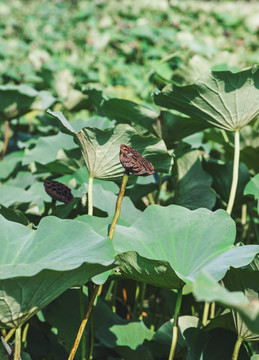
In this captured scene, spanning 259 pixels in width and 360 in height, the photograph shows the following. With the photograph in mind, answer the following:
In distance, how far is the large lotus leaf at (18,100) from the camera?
5.81 feet

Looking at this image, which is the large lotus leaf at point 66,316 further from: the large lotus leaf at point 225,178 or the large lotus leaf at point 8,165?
the large lotus leaf at point 8,165

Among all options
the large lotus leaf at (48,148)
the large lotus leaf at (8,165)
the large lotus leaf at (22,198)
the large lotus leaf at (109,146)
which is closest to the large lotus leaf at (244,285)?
the large lotus leaf at (109,146)

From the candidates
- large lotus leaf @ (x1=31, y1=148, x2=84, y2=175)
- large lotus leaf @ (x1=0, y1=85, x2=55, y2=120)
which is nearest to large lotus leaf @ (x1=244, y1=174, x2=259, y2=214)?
large lotus leaf @ (x1=31, y1=148, x2=84, y2=175)

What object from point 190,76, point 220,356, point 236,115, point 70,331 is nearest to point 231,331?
point 220,356

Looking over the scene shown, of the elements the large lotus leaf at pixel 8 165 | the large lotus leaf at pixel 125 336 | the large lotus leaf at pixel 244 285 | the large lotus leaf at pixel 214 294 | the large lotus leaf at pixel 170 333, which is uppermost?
the large lotus leaf at pixel 214 294

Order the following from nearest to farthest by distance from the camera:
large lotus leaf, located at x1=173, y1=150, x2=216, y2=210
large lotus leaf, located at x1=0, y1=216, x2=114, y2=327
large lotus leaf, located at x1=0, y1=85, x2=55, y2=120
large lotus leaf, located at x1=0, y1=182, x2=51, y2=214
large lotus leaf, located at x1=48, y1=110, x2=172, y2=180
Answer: large lotus leaf, located at x1=0, y1=216, x2=114, y2=327, large lotus leaf, located at x1=48, y1=110, x2=172, y2=180, large lotus leaf, located at x1=0, y1=182, x2=51, y2=214, large lotus leaf, located at x1=173, y1=150, x2=216, y2=210, large lotus leaf, located at x1=0, y1=85, x2=55, y2=120

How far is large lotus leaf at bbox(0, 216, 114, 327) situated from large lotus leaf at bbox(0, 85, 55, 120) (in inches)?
36.3

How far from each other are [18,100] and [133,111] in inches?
24.1

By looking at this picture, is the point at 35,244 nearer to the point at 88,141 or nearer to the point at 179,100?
the point at 88,141

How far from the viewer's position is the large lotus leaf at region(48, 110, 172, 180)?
1.04 meters

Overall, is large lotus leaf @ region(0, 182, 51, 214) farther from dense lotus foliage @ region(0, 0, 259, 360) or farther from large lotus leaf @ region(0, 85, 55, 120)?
large lotus leaf @ region(0, 85, 55, 120)

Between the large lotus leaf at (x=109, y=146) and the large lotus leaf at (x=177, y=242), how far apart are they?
0.43 feet

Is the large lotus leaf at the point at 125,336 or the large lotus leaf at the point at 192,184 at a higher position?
the large lotus leaf at the point at 192,184

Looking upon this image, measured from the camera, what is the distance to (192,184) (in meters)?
1.47
